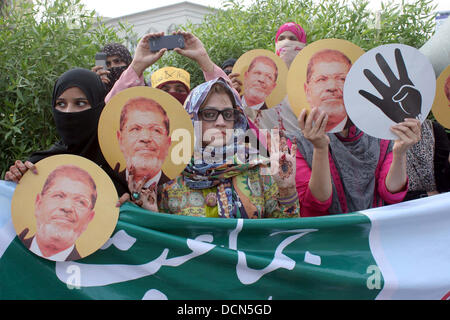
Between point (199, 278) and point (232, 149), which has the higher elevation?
point (232, 149)

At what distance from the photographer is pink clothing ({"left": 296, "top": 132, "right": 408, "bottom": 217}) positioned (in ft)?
6.66

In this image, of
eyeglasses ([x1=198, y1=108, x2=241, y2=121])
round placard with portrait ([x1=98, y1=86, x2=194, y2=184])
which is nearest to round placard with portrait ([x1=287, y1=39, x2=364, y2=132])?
eyeglasses ([x1=198, y1=108, x2=241, y2=121])

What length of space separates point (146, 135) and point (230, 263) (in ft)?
2.10

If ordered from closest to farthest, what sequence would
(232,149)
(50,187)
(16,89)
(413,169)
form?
1. (50,187)
2. (232,149)
3. (413,169)
4. (16,89)

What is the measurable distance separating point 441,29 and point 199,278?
292 cm

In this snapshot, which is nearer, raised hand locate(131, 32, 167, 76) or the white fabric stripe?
the white fabric stripe

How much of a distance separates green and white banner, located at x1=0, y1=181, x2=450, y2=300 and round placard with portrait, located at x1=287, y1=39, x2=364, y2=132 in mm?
475

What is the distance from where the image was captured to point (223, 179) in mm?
1924

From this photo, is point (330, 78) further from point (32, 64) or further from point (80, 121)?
point (32, 64)

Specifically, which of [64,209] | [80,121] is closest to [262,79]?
[80,121]

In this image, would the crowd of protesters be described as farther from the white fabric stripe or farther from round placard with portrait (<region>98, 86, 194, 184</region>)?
the white fabric stripe
